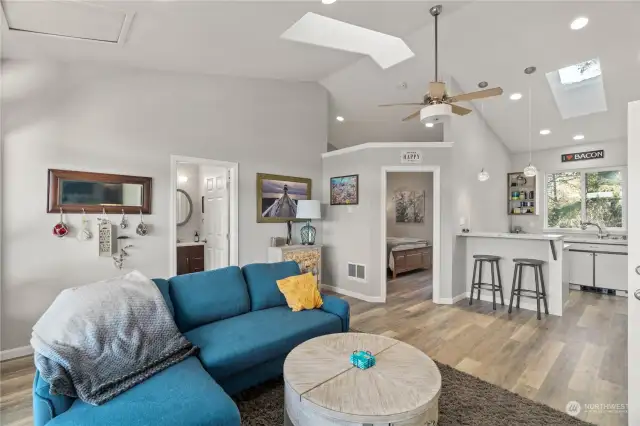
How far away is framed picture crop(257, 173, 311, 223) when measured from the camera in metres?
4.79

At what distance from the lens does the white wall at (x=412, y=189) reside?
321 inches

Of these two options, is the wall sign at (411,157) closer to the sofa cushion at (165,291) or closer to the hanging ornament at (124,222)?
the sofa cushion at (165,291)

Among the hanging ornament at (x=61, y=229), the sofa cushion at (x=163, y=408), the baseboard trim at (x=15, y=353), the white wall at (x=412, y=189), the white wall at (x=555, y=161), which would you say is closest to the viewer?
the sofa cushion at (x=163, y=408)

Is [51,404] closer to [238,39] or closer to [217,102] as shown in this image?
[238,39]

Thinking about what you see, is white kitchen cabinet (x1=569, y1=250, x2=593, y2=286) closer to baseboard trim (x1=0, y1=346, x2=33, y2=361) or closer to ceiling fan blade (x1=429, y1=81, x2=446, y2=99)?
ceiling fan blade (x1=429, y1=81, x2=446, y2=99)

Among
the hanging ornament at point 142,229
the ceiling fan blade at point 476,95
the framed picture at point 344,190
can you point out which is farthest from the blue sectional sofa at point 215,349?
the ceiling fan blade at point 476,95

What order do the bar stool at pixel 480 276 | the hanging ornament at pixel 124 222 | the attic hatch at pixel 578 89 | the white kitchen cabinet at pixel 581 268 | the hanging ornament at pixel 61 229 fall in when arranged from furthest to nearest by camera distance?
the white kitchen cabinet at pixel 581 268 < the attic hatch at pixel 578 89 < the bar stool at pixel 480 276 < the hanging ornament at pixel 124 222 < the hanging ornament at pixel 61 229

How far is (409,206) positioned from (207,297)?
274 inches

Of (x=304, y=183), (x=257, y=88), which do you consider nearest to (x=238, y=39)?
(x=257, y=88)

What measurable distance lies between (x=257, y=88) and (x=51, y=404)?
14.2 ft

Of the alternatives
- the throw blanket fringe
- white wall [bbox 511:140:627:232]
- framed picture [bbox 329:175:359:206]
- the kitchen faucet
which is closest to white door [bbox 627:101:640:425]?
the throw blanket fringe

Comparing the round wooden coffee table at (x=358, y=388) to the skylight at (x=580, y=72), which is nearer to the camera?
the round wooden coffee table at (x=358, y=388)

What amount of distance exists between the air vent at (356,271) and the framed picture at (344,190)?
103cm

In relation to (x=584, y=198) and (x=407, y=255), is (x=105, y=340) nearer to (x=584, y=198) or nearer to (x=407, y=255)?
(x=407, y=255)
